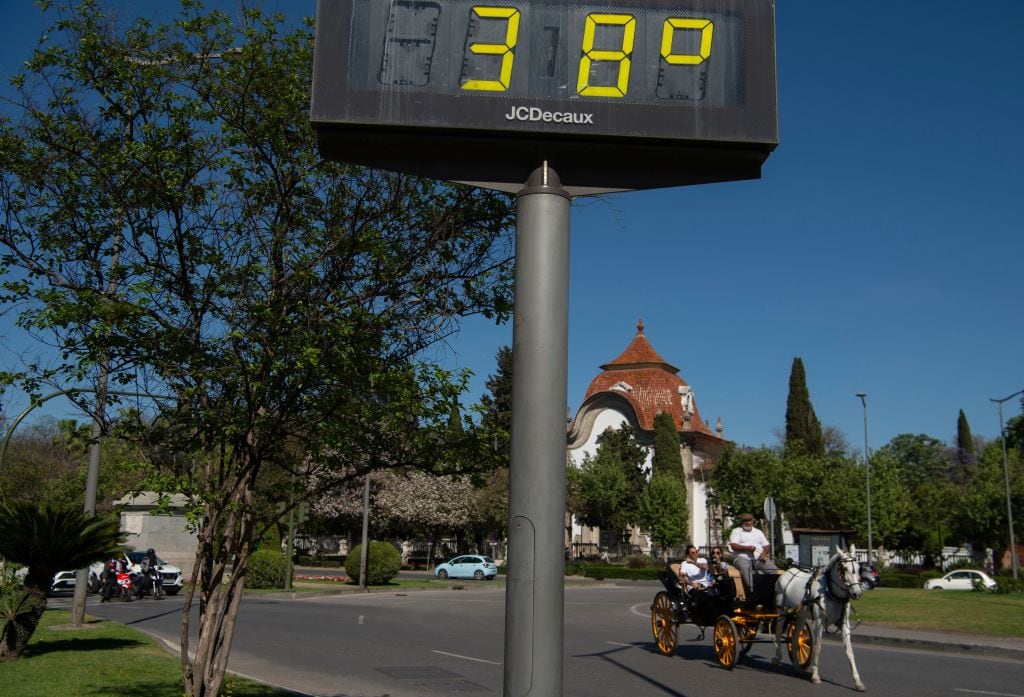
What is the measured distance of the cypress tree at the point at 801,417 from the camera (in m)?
77.0

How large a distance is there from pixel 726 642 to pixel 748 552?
1726 millimetres

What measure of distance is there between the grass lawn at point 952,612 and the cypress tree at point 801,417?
39972 millimetres

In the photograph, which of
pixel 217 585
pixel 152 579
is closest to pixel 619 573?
pixel 152 579

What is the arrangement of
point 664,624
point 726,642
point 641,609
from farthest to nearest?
point 641,609 → point 664,624 → point 726,642

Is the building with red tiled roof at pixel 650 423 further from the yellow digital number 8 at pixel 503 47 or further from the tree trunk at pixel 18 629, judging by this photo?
the yellow digital number 8 at pixel 503 47

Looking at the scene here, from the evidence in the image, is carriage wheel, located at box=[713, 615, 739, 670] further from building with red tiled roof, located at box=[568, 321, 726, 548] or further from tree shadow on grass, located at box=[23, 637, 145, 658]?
building with red tiled roof, located at box=[568, 321, 726, 548]

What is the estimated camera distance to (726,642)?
1559 cm

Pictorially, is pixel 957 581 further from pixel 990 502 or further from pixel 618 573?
pixel 618 573

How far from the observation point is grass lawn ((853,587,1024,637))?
2277 cm

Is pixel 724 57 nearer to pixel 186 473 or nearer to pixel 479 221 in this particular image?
pixel 479 221

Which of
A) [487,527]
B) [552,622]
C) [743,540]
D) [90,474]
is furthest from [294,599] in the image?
[487,527]

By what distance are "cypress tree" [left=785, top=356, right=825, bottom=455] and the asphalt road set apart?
54.6 m

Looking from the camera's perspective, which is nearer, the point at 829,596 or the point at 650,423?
the point at 829,596

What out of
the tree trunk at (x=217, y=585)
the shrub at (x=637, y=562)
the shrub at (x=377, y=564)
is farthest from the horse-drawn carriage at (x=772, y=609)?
the shrub at (x=637, y=562)
